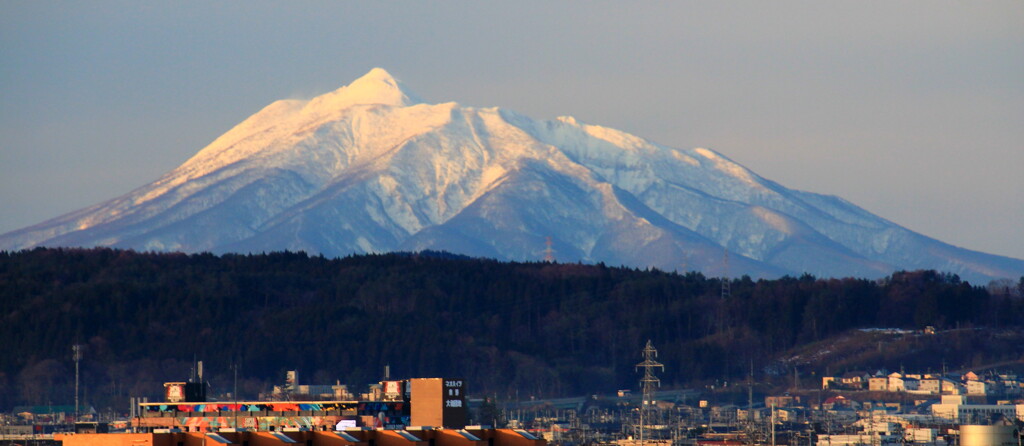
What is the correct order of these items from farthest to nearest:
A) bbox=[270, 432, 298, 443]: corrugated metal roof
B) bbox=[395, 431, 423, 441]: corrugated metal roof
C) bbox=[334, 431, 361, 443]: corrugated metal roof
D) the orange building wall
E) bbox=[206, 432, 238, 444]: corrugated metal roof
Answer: the orange building wall
bbox=[395, 431, 423, 441]: corrugated metal roof
bbox=[334, 431, 361, 443]: corrugated metal roof
bbox=[270, 432, 298, 443]: corrugated metal roof
bbox=[206, 432, 238, 444]: corrugated metal roof

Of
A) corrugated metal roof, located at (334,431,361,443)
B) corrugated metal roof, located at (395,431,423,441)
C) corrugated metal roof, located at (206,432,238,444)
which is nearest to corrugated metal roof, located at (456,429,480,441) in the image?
corrugated metal roof, located at (395,431,423,441)

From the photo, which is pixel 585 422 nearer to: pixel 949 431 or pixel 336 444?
pixel 949 431

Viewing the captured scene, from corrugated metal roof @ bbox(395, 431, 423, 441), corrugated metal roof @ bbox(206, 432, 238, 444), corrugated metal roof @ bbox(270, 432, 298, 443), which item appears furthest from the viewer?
corrugated metal roof @ bbox(395, 431, 423, 441)

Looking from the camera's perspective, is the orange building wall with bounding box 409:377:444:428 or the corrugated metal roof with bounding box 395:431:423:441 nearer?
the corrugated metal roof with bounding box 395:431:423:441

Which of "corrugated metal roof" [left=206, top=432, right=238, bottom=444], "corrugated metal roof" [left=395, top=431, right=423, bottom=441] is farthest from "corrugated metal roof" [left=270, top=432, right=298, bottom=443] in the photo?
"corrugated metal roof" [left=395, top=431, right=423, bottom=441]

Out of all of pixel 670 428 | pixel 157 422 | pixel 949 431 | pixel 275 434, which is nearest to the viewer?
pixel 275 434

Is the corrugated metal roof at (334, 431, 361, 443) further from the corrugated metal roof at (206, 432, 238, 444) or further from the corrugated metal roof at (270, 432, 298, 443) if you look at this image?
the corrugated metal roof at (206, 432, 238, 444)

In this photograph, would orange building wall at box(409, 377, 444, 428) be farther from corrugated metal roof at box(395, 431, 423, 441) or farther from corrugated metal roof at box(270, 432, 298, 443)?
corrugated metal roof at box(270, 432, 298, 443)

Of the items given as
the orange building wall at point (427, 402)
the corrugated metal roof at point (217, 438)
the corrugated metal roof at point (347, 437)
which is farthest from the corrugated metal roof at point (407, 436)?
the orange building wall at point (427, 402)

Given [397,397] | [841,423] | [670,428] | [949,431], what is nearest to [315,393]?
[670,428]

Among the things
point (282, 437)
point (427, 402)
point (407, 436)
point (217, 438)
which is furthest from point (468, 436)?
point (427, 402)

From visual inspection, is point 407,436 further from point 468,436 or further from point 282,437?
point 282,437
